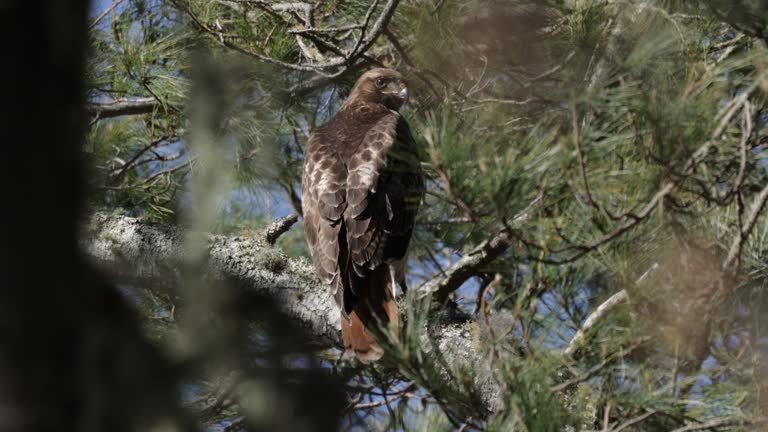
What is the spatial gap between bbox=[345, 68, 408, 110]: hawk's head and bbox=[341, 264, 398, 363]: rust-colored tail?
3.95 feet

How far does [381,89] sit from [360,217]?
1.03m

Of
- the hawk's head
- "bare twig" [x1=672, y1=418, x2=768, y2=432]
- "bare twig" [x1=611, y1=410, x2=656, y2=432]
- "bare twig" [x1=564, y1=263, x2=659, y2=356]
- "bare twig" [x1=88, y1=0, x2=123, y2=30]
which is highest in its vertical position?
"bare twig" [x1=88, y1=0, x2=123, y2=30]

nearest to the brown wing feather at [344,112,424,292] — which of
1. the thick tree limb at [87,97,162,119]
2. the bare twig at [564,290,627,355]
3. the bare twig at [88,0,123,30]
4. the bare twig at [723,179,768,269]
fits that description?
the thick tree limb at [87,97,162,119]

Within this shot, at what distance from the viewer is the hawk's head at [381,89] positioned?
439 centimetres

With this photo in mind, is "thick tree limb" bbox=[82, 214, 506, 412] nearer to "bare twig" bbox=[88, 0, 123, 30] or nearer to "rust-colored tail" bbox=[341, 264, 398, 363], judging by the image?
"rust-colored tail" bbox=[341, 264, 398, 363]

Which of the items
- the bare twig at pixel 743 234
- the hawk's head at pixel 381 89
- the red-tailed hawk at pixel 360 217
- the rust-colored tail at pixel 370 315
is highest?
the hawk's head at pixel 381 89

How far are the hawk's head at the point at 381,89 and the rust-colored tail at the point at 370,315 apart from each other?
3.95 feet

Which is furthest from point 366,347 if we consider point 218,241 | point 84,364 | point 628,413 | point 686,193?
point 84,364

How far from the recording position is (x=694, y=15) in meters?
3.01

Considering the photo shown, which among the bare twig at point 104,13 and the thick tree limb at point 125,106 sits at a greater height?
the bare twig at point 104,13

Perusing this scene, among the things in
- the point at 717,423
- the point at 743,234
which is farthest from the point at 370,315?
the point at 743,234

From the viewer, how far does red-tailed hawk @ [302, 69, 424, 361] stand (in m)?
3.41

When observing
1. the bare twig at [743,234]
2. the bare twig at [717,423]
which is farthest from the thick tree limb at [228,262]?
the bare twig at [743,234]

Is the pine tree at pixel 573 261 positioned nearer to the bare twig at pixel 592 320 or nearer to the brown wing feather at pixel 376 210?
the bare twig at pixel 592 320
